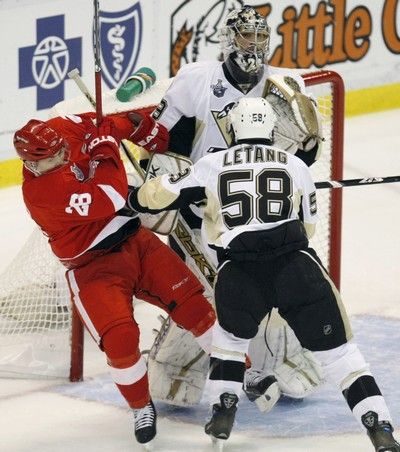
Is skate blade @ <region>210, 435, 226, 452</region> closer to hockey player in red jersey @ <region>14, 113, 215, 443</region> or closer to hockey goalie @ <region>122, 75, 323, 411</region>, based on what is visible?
hockey player in red jersey @ <region>14, 113, 215, 443</region>

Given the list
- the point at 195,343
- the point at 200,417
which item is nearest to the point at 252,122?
the point at 195,343

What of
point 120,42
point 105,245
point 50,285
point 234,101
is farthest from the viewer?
point 120,42

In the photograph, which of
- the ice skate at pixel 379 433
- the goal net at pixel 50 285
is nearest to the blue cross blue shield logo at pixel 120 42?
the goal net at pixel 50 285

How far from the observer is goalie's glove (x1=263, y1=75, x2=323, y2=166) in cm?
473

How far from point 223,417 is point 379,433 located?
0.41 m

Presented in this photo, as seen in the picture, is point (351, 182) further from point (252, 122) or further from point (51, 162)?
point (51, 162)

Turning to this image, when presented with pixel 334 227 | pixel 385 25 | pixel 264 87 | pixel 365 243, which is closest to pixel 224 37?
pixel 264 87

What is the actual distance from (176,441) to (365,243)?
6.87 ft

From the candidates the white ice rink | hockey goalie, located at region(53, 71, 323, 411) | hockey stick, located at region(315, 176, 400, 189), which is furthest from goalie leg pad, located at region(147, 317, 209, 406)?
hockey stick, located at region(315, 176, 400, 189)

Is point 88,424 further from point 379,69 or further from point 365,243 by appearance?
point 379,69

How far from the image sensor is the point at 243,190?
4363mm

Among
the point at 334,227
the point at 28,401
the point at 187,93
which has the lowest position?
the point at 28,401

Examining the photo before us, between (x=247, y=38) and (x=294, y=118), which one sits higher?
(x=247, y=38)

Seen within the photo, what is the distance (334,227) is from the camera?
17.8 ft
